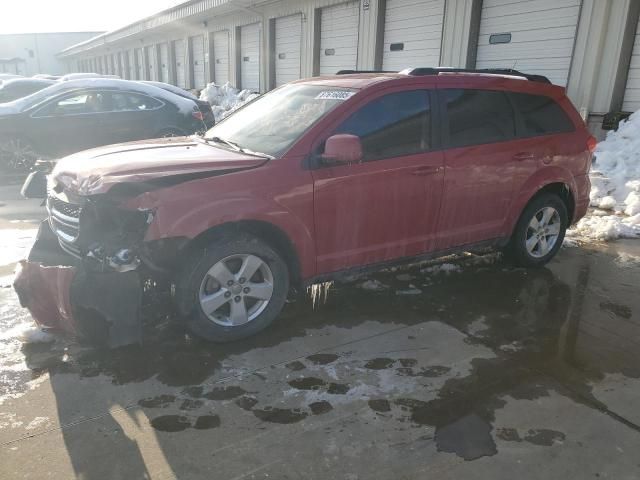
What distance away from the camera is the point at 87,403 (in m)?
2.90

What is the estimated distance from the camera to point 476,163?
14.3 ft

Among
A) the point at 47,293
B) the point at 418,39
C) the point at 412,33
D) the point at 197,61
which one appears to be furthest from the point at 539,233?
the point at 197,61

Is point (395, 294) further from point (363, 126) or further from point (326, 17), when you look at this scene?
point (326, 17)

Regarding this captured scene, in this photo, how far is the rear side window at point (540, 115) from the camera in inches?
187

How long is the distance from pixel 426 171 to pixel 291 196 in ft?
3.87

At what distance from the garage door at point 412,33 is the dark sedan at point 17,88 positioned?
29.0 ft

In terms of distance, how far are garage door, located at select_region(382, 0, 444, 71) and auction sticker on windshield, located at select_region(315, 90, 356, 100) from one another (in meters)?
9.56

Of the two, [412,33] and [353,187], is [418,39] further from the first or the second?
[353,187]

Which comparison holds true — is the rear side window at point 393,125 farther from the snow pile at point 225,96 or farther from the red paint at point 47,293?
the snow pile at point 225,96

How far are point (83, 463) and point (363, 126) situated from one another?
2.77 metres

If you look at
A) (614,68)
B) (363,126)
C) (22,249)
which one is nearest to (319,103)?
(363,126)

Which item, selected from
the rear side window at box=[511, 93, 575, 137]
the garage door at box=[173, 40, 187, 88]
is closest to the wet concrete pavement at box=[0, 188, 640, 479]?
the rear side window at box=[511, 93, 575, 137]

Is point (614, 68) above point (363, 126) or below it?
above

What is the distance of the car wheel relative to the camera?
30.0 ft
